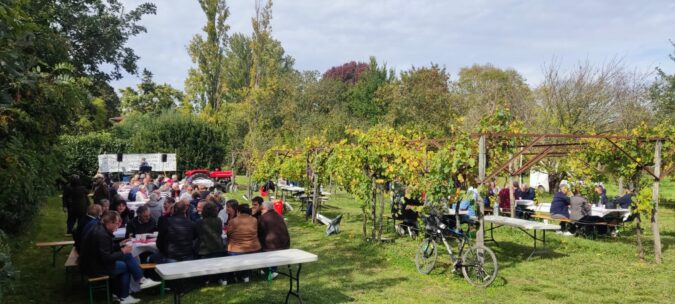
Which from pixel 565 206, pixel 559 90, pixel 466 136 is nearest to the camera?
pixel 466 136

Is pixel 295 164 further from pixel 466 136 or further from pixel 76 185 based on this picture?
pixel 466 136

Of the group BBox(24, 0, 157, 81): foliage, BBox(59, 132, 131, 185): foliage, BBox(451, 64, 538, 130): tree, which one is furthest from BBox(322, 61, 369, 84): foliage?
BBox(24, 0, 157, 81): foliage

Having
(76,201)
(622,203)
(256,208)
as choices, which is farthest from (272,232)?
(622,203)

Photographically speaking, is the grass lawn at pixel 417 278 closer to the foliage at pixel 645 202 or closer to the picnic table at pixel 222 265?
the picnic table at pixel 222 265

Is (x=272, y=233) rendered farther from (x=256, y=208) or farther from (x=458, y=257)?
(x=458, y=257)

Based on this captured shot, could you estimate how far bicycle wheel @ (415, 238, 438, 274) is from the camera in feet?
25.3

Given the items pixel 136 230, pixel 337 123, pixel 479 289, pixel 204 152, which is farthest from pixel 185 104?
pixel 479 289

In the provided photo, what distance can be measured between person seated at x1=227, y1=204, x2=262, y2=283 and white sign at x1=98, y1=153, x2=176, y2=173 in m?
18.4

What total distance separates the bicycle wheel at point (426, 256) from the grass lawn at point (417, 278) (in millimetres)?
148

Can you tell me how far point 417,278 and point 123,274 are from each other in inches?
173

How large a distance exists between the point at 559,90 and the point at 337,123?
17.6 meters

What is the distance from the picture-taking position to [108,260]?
586 centimetres

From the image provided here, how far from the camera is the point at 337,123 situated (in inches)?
1384

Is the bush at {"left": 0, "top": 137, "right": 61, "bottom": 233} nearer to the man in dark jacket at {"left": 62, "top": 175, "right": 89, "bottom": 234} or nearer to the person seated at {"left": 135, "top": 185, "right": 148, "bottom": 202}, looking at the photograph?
the man in dark jacket at {"left": 62, "top": 175, "right": 89, "bottom": 234}
